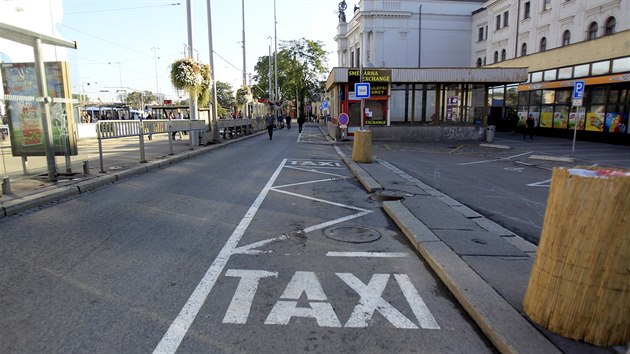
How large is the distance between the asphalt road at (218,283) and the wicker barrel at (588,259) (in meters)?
0.65

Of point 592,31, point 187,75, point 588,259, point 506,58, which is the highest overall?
point 592,31

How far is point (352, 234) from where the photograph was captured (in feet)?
19.5

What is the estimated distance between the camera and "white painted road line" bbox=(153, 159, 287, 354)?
3.09m

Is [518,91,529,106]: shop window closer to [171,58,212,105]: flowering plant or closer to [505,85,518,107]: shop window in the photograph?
[505,85,518,107]: shop window

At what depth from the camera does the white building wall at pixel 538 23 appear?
26.5 m

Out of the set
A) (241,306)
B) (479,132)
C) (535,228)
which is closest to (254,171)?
(535,228)

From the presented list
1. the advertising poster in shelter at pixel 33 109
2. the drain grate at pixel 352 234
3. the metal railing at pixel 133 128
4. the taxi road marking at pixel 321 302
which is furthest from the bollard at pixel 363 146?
the taxi road marking at pixel 321 302

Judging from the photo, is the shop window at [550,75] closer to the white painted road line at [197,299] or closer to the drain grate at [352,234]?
the drain grate at [352,234]

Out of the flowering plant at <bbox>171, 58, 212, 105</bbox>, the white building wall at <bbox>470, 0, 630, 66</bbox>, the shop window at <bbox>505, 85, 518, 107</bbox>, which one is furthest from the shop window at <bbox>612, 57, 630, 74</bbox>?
the flowering plant at <bbox>171, 58, 212, 105</bbox>

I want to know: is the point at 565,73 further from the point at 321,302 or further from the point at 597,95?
the point at 321,302

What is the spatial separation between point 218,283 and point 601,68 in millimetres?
28389

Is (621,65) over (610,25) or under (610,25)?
under

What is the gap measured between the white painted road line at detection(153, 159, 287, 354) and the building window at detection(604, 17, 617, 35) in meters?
29.7

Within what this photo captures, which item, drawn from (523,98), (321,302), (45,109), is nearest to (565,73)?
(523,98)
